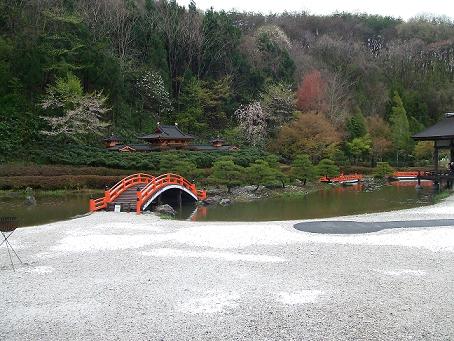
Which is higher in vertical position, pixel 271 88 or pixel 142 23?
pixel 142 23

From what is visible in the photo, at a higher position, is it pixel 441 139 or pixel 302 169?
pixel 441 139

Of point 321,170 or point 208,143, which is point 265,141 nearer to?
point 208,143

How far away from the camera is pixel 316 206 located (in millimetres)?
23469

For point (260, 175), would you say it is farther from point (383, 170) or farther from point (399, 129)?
point (399, 129)

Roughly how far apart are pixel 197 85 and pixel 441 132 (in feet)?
88.4

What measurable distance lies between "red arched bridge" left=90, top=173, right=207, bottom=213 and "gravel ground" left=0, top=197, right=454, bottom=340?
6.66 meters

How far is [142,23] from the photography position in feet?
159

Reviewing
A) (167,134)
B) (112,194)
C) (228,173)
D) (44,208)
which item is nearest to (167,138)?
(167,134)

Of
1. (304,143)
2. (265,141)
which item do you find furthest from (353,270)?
(265,141)

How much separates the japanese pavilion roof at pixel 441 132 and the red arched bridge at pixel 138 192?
15.9 metres

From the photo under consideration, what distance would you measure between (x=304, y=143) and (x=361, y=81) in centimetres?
2546

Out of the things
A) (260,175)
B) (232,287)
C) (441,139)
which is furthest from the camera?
(441,139)

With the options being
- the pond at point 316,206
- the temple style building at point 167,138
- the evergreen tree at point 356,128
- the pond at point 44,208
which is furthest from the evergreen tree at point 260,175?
the evergreen tree at point 356,128

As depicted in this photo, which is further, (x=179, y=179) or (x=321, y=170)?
(x=321, y=170)
